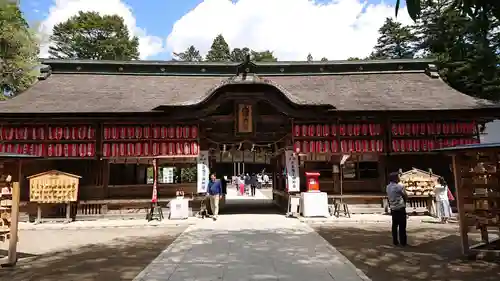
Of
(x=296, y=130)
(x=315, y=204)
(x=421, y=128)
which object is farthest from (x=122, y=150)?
(x=421, y=128)

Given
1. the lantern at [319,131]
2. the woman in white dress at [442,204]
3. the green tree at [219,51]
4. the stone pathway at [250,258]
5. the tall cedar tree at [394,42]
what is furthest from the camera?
the green tree at [219,51]

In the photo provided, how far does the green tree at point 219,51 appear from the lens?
210 feet

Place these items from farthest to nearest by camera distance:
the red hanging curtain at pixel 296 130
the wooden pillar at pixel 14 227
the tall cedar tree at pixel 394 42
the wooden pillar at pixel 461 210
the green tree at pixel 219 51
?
1. the green tree at pixel 219 51
2. the tall cedar tree at pixel 394 42
3. the red hanging curtain at pixel 296 130
4. the wooden pillar at pixel 461 210
5. the wooden pillar at pixel 14 227

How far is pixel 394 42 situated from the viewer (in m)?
44.5

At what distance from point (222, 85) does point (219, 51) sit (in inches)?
2065

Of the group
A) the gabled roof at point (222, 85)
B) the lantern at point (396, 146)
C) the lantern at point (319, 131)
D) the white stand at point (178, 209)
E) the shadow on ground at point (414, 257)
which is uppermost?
the gabled roof at point (222, 85)

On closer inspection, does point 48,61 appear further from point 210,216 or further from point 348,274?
point 348,274

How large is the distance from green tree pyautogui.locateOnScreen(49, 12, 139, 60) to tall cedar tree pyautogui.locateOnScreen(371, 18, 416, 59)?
33596 millimetres

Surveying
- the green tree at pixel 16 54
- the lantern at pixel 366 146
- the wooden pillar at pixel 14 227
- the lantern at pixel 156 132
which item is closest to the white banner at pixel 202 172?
the lantern at pixel 156 132

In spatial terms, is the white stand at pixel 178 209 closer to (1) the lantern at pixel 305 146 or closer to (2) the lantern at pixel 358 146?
(1) the lantern at pixel 305 146

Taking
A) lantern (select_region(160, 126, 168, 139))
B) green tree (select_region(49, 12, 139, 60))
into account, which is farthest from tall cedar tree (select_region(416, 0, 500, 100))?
green tree (select_region(49, 12, 139, 60))

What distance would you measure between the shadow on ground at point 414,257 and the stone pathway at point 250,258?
0.46m

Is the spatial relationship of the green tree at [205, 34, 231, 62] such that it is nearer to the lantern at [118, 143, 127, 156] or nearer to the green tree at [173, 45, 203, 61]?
the green tree at [173, 45, 203, 61]

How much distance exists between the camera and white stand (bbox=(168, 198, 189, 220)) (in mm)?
14580
